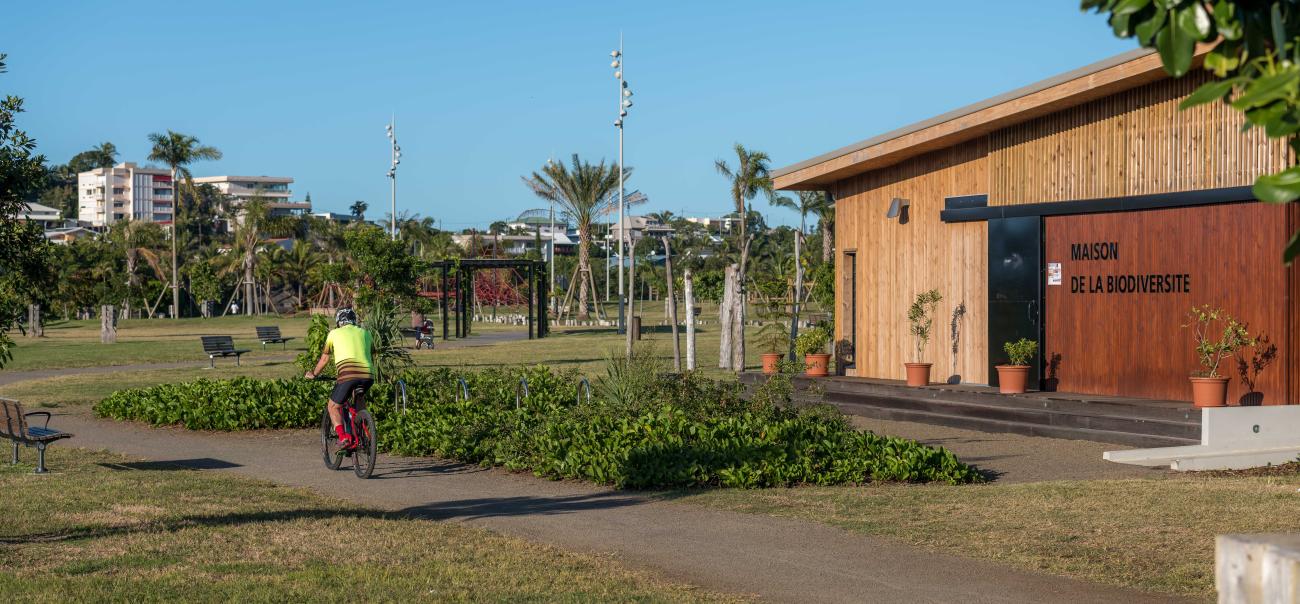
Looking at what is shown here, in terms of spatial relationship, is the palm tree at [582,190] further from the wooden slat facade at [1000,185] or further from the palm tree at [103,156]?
the palm tree at [103,156]

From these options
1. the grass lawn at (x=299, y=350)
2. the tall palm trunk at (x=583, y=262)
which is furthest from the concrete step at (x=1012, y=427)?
the tall palm trunk at (x=583, y=262)

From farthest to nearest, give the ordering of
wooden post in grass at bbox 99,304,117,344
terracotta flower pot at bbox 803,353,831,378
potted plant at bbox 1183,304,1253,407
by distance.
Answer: wooden post in grass at bbox 99,304,117,344, terracotta flower pot at bbox 803,353,831,378, potted plant at bbox 1183,304,1253,407

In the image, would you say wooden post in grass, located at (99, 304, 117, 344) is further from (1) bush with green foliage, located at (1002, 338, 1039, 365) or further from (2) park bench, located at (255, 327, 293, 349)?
(1) bush with green foliage, located at (1002, 338, 1039, 365)

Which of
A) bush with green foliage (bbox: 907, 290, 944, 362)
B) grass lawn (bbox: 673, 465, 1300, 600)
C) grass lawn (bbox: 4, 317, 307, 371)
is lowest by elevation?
grass lawn (bbox: 673, 465, 1300, 600)

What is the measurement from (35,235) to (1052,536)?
22.5 ft

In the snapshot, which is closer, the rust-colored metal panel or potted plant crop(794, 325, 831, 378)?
the rust-colored metal panel

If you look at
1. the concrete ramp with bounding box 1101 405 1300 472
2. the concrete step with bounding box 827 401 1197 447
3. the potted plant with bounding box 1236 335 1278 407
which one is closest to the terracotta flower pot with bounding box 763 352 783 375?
the concrete step with bounding box 827 401 1197 447

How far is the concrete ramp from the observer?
1220cm

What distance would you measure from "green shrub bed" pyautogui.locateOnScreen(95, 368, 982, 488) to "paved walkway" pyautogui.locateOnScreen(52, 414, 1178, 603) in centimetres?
35

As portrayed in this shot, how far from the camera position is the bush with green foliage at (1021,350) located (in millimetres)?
15891

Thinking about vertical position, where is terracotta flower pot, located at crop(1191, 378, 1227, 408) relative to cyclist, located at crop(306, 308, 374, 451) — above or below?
below

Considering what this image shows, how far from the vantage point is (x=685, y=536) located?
8430 millimetres

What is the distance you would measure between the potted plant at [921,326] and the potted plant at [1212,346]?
12.7 ft

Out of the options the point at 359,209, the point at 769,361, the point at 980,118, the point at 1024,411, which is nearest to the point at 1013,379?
the point at 1024,411
